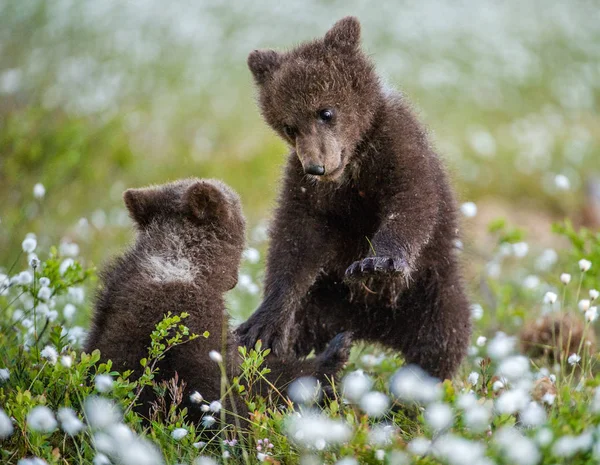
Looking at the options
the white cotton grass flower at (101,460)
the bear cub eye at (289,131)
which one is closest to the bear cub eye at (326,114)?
the bear cub eye at (289,131)

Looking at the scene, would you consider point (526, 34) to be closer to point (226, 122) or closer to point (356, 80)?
point (226, 122)

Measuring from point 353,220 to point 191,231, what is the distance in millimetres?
945

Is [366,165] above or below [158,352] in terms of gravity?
above

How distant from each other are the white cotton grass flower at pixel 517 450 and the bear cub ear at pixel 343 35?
245 cm

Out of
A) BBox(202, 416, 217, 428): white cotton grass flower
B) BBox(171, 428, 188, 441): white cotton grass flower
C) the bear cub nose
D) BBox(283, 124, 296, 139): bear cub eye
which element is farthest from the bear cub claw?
BBox(171, 428, 188, 441): white cotton grass flower

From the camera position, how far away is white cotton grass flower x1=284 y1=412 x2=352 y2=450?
9.45 ft

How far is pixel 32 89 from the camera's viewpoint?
1002 cm

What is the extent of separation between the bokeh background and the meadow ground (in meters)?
0.04

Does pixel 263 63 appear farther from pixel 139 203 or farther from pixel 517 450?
pixel 517 450

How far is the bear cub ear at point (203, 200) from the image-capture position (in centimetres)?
436

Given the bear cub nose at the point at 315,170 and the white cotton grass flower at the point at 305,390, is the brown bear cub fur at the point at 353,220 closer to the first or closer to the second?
the bear cub nose at the point at 315,170

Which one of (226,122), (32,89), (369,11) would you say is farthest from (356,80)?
(369,11)

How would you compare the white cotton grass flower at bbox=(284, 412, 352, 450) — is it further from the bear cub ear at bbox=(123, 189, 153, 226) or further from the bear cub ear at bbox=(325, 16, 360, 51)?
the bear cub ear at bbox=(325, 16, 360, 51)

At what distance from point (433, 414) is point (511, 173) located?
10246mm
